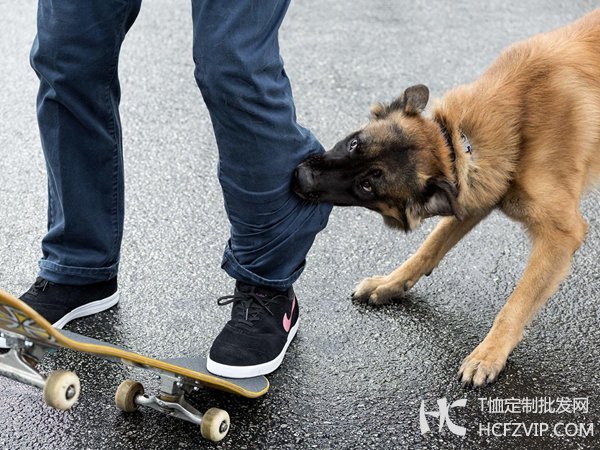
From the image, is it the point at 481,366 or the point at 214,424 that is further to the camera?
the point at 481,366

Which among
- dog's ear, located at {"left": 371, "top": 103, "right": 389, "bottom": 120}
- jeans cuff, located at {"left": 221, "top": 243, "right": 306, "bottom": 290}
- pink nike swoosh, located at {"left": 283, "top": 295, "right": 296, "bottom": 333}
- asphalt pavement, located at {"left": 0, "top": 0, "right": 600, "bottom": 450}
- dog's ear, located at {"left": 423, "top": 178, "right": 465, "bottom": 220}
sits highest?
dog's ear, located at {"left": 371, "top": 103, "right": 389, "bottom": 120}

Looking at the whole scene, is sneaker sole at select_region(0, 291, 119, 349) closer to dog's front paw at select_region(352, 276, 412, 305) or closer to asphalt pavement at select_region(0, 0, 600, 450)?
asphalt pavement at select_region(0, 0, 600, 450)

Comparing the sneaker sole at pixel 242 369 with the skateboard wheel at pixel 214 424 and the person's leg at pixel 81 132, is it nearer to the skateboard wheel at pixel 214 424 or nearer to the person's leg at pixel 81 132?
the skateboard wheel at pixel 214 424

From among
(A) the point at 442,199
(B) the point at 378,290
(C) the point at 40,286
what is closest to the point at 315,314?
(B) the point at 378,290

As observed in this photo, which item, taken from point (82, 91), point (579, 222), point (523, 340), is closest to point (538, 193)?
point (579, 222)

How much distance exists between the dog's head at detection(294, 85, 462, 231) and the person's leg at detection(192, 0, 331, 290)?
11cm

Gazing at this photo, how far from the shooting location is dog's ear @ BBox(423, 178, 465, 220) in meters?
3.35

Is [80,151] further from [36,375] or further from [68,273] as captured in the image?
[36,375]

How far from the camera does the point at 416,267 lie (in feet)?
13.0

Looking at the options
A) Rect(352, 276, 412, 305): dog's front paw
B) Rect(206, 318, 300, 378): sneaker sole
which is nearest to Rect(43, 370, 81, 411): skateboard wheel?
Rect(206, 318, 300, 378): sneaker sole

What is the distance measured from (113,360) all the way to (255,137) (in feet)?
2.81

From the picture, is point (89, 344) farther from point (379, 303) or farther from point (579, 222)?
point (579, 222)

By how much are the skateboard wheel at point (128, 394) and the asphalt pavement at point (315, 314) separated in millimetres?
62

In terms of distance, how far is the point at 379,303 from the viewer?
388cm
